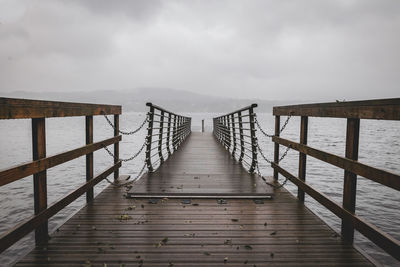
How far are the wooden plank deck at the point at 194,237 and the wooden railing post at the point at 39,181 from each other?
137 millimetres

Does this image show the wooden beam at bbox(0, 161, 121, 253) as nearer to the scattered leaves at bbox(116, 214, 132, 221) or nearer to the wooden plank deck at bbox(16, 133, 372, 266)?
the wooden plank deck at bbox(16, 133, 372, 266)

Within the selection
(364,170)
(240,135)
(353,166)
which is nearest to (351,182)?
(353,166)

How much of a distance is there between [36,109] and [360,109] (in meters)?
3.17

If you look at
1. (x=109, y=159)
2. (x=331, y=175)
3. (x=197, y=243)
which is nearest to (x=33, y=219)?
(x=197, y=243)

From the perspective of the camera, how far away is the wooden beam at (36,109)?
239 cm

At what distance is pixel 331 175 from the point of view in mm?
14227

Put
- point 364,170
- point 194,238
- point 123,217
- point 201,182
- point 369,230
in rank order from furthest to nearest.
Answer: point 201,182, point 123,217, point 194,238, point 364,170, point 369,230

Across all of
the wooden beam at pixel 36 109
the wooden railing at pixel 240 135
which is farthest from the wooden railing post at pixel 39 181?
the wooden railing at pixel 240 135

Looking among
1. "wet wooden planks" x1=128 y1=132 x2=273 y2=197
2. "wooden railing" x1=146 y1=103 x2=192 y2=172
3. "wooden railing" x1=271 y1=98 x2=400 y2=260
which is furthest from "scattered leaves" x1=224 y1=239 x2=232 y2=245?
"wooden railing" x1=146 y1=103 x2=192 y2=172

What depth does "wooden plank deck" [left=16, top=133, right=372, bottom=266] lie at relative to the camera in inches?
104

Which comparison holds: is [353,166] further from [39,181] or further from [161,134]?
[161,134]

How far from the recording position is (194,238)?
10.1 feet

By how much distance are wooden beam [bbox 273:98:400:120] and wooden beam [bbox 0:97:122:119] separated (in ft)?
10.3

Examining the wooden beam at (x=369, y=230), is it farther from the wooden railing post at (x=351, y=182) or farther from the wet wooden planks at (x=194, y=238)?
the wet wooden planks at (x=194, y=238)
